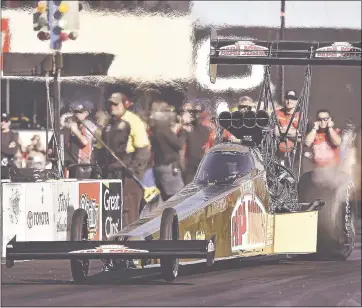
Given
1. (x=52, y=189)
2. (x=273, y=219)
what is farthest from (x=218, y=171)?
(x=52, y=189)

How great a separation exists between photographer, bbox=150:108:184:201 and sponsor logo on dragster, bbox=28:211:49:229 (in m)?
3.52

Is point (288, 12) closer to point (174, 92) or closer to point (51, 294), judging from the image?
point (174, 92)

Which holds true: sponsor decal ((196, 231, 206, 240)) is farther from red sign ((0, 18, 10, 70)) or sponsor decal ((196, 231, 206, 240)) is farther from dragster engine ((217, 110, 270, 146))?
red sign ((0, 18, 10, 70))

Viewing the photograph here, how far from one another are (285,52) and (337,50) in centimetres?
42

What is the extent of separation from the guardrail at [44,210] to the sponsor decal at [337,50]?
4.20 m

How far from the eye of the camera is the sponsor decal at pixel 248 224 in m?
10.7

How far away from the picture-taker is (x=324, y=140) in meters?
9.52

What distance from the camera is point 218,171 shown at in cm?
1064

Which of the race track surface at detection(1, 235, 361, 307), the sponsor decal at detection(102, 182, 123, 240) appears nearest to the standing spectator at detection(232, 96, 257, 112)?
the race track surface at detection(1, 235, 361, 307)

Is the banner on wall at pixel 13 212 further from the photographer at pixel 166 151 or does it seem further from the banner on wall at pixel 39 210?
the photographer at pixel 166 151

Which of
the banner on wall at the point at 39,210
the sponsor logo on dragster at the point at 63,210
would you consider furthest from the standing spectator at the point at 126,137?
the banner on wall at the point at 39,210

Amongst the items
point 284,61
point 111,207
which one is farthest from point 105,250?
point 111,207

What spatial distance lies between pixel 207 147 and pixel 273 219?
95cm

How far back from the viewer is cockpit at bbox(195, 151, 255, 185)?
34.1 ft
